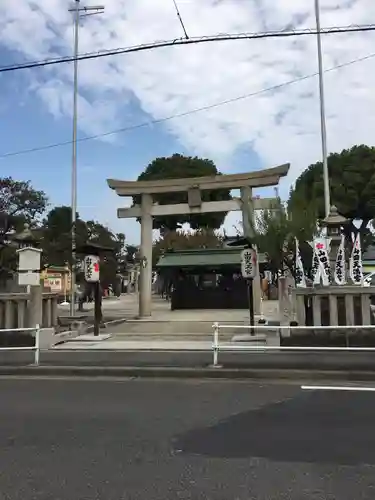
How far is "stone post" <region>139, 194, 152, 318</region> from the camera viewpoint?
2368 cm

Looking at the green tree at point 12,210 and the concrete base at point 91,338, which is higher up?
the green tree at point 12,210

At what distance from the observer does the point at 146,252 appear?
24.5 meters

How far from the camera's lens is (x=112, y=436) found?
5.87 meters

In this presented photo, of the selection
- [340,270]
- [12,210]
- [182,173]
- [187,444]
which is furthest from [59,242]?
[182,173]

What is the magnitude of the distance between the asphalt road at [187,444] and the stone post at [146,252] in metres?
14.9

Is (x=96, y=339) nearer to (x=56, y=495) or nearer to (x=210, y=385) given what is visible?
(x=210, y=385)

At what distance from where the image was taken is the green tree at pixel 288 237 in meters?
17.5

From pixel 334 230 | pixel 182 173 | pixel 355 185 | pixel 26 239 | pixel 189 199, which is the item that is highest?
pixel 182 173

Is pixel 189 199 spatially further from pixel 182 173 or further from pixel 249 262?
pixel 182 173

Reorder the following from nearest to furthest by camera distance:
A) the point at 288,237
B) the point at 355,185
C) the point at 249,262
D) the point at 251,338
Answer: the point at 251,338 < the point at 249,262 < the point at 288,237 < the point at 355,185

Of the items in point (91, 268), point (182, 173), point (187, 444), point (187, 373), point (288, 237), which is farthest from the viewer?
point (182, 173)

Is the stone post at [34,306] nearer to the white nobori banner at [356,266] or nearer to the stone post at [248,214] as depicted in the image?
the white nobori banner at [356,266]

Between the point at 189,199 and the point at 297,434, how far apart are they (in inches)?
748

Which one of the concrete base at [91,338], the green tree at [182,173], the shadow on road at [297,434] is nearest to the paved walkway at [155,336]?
the concrete base at [91,338]
